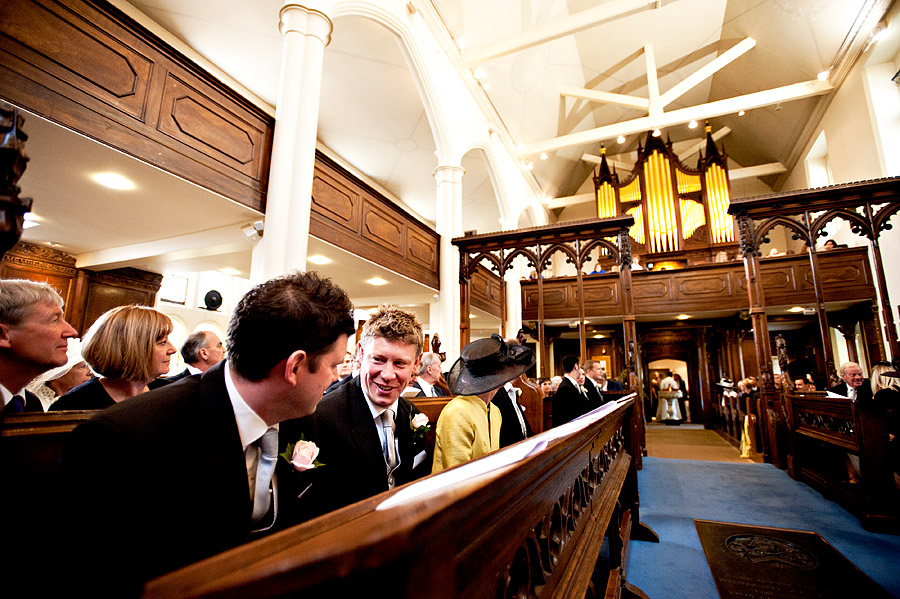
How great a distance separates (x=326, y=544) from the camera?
355 mm

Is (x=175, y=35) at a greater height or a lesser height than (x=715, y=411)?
greater

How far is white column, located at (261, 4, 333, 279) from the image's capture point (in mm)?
4371

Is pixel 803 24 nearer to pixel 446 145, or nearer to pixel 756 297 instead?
pixel 756 297

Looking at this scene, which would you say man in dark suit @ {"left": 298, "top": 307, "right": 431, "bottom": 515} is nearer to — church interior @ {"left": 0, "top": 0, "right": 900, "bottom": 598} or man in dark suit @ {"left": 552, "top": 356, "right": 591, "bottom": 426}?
church interior @ {"left": 0, "top": 0, "right": 900, "bottom": 598}

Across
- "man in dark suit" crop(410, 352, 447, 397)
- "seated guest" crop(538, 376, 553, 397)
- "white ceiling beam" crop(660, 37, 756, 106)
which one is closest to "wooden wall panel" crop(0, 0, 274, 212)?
"man in dark suit" crop(410, 352, 447, 397)

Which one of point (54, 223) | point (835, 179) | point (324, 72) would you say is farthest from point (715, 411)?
point (54, 223)

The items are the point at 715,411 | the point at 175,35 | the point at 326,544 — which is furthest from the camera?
the point at 715,411

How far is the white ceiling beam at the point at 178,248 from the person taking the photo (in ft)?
17.7

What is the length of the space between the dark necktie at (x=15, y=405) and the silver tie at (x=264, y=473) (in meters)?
0.95

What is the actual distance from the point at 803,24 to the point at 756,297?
6.91m

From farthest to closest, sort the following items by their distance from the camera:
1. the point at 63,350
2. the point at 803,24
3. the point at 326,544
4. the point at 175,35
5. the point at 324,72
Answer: the point at 803,24
the point at 324,72
the point at 175,35
the point at 63,350
the point at 326,544

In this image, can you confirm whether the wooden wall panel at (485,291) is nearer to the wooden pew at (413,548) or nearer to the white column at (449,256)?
the white column at (449,256)

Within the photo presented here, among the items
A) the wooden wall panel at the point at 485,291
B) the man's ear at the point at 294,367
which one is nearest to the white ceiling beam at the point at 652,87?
the wooden wall panel at the point at 485,291

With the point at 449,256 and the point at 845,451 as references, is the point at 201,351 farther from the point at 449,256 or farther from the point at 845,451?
the point at 845,451
